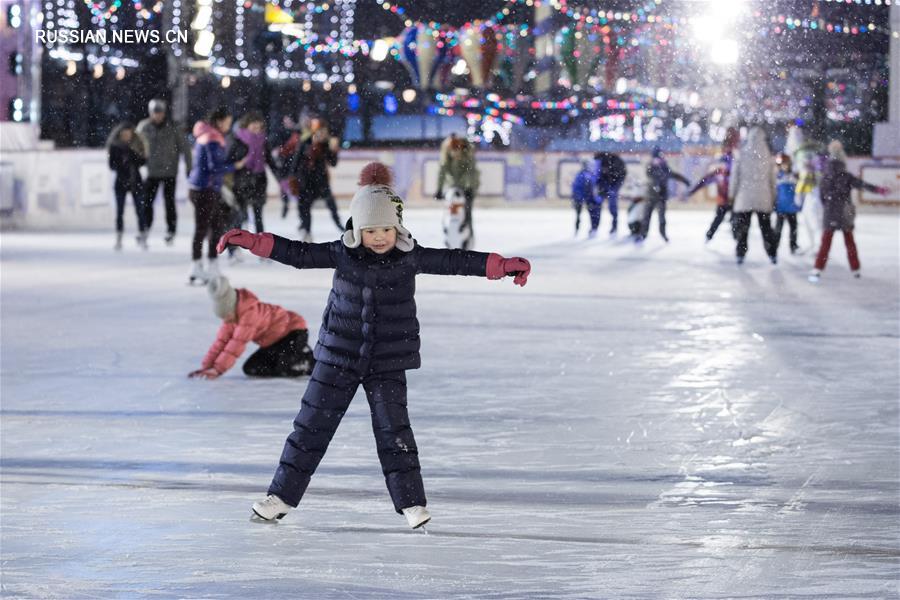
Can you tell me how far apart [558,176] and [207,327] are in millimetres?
16710

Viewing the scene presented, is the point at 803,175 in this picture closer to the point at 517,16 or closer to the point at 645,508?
the point at 645,508

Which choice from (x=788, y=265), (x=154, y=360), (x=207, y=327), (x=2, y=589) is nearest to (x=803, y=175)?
(x=788, y=265)

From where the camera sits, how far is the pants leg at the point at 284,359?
6.95 metres

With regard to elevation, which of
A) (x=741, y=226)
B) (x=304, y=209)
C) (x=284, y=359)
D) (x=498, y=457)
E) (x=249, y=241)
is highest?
(x=249, y=241)

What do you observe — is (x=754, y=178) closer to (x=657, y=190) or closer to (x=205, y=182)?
(x=657, y=190)

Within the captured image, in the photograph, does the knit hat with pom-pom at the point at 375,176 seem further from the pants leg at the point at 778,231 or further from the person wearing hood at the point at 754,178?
the pants leg at the point at 778,231

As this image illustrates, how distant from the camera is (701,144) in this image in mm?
26922

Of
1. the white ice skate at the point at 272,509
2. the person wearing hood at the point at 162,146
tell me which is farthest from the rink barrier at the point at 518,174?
the white ice skate at the point at 272,509

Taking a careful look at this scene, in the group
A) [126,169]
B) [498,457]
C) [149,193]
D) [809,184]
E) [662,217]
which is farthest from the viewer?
[662,217]

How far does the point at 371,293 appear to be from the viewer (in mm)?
4023

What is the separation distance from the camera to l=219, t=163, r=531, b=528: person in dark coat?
3.99 metres

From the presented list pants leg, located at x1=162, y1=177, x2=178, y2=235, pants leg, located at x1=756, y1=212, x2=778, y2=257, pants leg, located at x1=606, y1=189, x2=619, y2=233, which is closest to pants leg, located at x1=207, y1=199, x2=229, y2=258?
pants leg, located at x1=162, y1=177, x2=178, y2=235

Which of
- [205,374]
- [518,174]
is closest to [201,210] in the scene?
[205,374]

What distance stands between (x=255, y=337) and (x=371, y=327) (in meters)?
2.86
